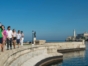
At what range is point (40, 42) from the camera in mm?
32531

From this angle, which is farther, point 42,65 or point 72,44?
point 72,44

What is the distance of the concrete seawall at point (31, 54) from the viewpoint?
10.9 metres

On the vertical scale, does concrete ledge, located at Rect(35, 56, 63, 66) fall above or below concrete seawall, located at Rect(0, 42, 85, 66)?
below

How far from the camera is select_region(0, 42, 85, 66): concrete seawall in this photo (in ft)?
35.7

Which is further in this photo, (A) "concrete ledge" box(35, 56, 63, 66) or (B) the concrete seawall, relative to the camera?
(A) "concrete ledge" box(35, 56, 63, 66)

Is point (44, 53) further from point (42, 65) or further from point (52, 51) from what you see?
point (42, 65)

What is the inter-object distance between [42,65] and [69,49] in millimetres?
23361

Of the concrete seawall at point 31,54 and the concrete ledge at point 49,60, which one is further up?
the concrete seawall at point 31,54

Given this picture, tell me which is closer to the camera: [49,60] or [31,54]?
[31,54]

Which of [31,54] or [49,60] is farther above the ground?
[31,54]

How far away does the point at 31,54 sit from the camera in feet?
65.8

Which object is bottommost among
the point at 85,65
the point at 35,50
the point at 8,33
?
the point at 85,65

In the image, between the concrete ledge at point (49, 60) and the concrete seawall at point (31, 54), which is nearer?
the concrete seawall at point (31, 54)

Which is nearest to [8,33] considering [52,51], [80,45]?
[52,51]
